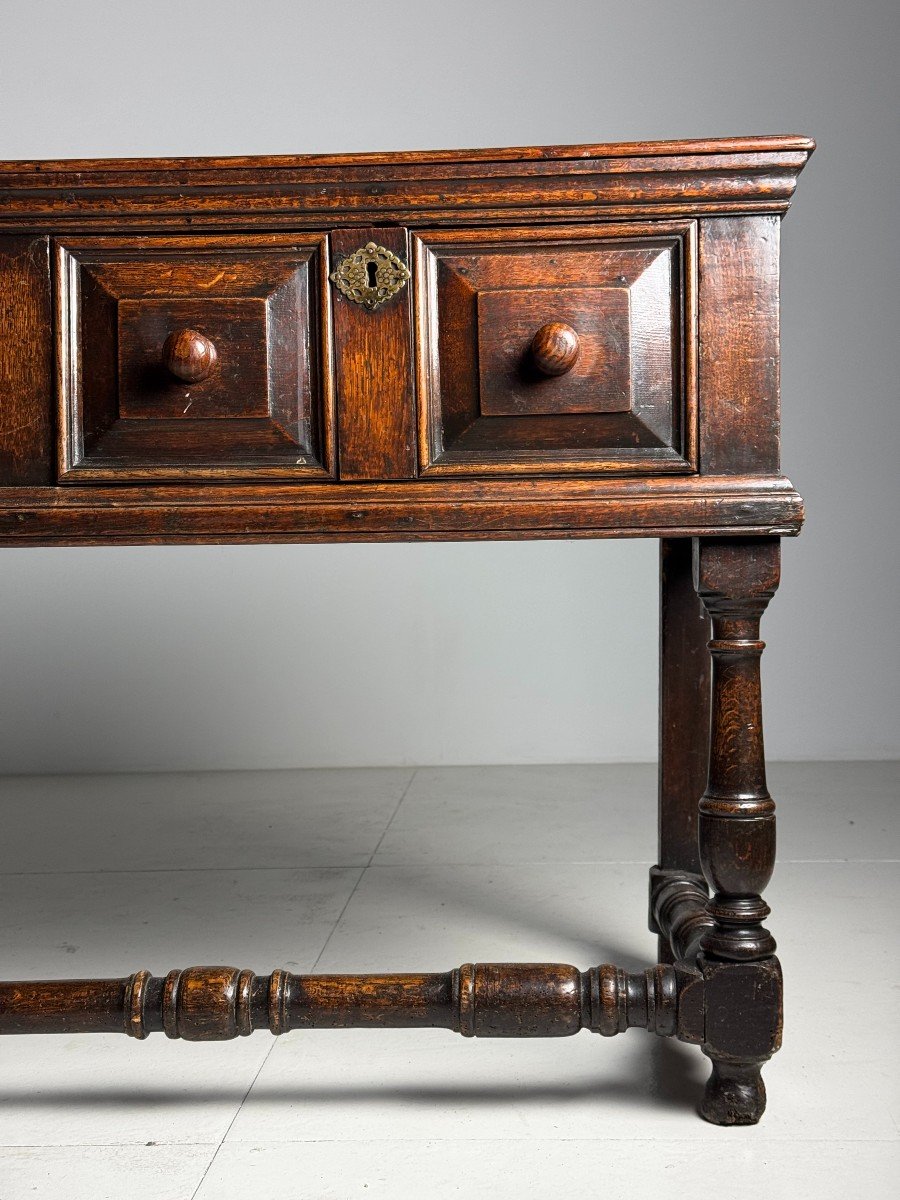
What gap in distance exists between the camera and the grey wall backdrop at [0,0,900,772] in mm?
3590

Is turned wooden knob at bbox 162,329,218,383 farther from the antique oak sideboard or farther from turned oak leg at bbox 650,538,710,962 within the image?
turned oak leg at bbox 650,538,710,962

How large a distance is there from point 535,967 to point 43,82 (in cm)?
322

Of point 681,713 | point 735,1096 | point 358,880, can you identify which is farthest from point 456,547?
point 735,1096

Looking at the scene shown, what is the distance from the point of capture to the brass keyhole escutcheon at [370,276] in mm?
1356

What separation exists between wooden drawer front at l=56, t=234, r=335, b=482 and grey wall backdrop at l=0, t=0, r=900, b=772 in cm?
223

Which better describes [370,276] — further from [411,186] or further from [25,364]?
[25,364]

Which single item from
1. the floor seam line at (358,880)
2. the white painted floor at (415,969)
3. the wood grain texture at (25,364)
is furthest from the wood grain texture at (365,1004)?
the wood grain texture at (25,364)

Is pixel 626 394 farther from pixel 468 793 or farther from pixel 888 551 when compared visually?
pixel 888 551

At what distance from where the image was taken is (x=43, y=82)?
12.1 feet

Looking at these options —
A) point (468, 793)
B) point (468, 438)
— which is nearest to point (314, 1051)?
point (468, 438)

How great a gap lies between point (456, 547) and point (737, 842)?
7.72 feet

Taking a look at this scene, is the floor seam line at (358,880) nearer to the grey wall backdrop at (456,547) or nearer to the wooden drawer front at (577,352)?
the grey wall backdrop at (456,547)

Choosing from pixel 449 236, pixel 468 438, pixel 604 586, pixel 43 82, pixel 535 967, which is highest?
pixel 43 82

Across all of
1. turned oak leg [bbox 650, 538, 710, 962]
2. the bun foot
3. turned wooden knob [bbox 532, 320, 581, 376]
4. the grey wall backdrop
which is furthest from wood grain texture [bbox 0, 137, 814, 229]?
the grey wall backdrop
